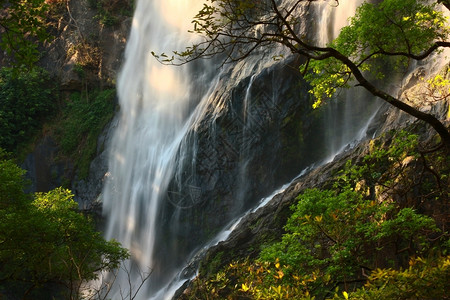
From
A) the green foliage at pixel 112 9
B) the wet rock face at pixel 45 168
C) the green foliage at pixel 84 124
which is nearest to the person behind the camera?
the wet rock face at pixel 45 168

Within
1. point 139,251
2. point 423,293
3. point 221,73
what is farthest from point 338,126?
point 423,293

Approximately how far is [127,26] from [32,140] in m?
9.20

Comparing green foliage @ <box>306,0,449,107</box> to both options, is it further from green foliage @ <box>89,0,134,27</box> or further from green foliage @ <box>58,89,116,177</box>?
green foliage @ <box>89,0,134,27</box>

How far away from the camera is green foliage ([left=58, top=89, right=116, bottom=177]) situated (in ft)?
89.9

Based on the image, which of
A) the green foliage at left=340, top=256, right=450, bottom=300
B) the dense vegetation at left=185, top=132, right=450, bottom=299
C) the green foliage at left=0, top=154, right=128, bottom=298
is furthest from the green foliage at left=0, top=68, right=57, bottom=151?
the green foliage at left=340, top=256, right=450, bottom=300

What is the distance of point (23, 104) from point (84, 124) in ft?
13.6

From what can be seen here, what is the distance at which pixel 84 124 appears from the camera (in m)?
28.8

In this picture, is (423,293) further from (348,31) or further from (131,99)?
(131,99)

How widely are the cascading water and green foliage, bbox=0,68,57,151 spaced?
914 centimetres

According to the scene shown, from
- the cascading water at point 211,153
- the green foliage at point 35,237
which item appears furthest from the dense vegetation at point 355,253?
the cascading water at point 211,153

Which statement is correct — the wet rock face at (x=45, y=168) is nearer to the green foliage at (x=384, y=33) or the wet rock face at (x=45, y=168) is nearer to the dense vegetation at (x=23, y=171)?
the dense vegetation at (x=23, y=171)

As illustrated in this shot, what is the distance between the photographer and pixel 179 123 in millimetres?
21578

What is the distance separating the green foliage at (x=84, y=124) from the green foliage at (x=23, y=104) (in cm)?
142

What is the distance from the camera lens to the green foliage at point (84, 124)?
27406 millimetres
